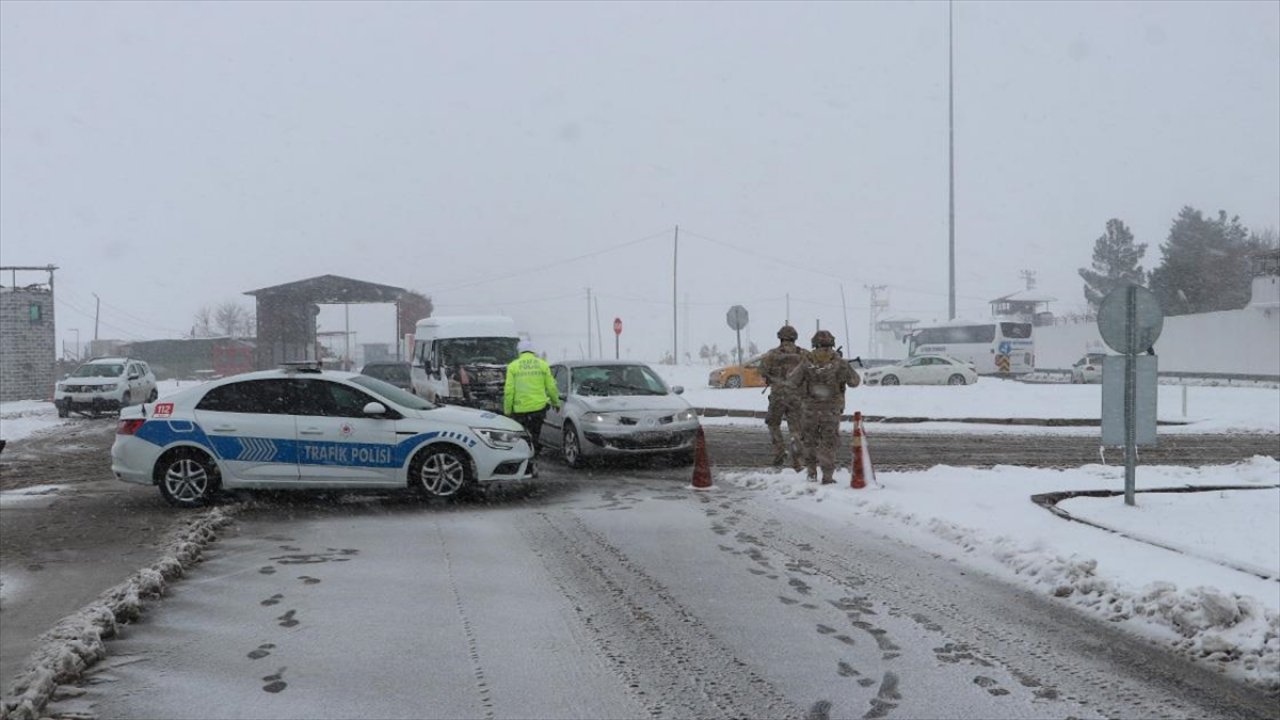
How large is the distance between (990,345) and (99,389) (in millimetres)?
37194

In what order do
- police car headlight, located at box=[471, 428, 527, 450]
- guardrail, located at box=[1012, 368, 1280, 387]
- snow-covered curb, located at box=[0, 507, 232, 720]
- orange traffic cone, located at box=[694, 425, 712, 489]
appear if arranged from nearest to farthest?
snow-covered curb, located at box=[0, 507, 232, 720], police car headlight, located at box=[471, 428, 527, 450], orange traffic cone, located at box=[694, 425, 712, 489], guardrail, located at box=[1012, 368, 1280, 387]

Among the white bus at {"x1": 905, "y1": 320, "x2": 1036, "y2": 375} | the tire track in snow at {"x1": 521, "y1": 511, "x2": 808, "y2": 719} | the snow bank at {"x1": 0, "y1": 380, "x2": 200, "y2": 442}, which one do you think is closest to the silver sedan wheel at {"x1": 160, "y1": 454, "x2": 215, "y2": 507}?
the tire track in snow at {"x1": 521, "y1": 511, "x2": 808, "y2": 719}

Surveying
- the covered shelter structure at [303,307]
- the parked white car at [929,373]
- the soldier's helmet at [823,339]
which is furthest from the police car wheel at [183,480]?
the covered shelter structure at [303,307]

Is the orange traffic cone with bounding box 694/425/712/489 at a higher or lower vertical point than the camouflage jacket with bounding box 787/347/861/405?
lower

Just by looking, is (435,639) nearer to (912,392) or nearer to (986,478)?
(986,478)

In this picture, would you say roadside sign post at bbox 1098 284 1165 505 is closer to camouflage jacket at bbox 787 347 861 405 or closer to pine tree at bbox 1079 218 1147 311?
camouflage jacket at bbox 787 347 861 405

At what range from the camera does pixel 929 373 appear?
124 feet

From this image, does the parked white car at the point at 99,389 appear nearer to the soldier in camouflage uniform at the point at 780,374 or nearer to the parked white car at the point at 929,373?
the soldier in camouflage uniform at the point at 780,374

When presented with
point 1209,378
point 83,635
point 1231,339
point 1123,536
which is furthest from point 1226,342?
point 83,635

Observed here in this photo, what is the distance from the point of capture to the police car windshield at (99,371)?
2762 centimetres

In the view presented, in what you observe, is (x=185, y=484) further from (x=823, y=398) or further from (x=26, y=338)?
(x=26, y=338)

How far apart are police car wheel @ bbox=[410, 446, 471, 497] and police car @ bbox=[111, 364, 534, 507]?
0.4 inches

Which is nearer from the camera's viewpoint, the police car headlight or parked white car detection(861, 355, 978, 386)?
the police car headlight

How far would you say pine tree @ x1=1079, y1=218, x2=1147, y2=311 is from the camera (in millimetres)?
75125
